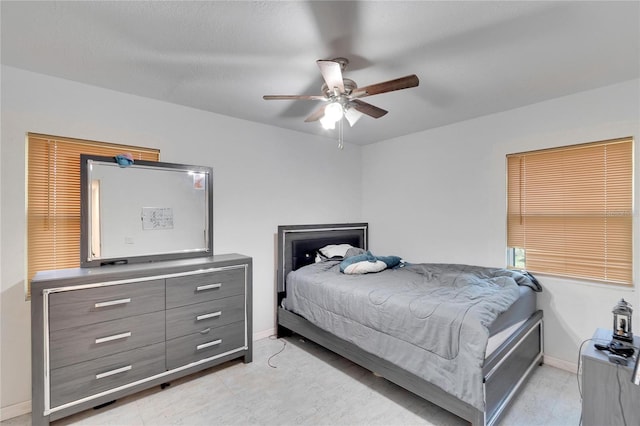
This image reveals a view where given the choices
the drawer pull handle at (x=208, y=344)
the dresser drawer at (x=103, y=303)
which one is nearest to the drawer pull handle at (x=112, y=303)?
the dresser drawer at (x=103, y=303)

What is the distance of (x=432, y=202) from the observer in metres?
3.76

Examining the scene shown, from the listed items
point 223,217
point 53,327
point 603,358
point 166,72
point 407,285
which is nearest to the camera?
point 603,358

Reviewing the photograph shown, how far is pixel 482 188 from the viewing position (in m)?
3.30

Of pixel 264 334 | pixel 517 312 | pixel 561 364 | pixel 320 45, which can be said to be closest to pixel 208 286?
pixel 264 334

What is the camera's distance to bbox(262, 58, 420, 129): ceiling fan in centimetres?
180

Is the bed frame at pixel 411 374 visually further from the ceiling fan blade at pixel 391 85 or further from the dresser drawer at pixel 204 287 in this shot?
the ceiling fan blade at pixel 391 85

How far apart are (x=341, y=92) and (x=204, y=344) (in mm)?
2347

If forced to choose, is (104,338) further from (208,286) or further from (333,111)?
(333,111)

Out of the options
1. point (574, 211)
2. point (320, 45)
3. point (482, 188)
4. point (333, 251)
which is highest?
point (320, 45)

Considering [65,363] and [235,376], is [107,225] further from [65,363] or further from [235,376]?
[235,376]

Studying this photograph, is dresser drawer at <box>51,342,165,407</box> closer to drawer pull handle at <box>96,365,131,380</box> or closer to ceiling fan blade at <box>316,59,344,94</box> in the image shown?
drawer pull handle at <box>96,365,131,380</box>

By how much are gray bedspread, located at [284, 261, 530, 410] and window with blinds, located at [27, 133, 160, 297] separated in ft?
6.71

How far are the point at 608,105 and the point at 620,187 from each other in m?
0.70

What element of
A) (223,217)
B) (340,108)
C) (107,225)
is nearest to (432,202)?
(340,108)
